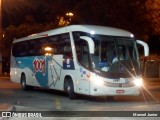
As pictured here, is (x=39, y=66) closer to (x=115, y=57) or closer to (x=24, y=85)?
(x=24, y=85)

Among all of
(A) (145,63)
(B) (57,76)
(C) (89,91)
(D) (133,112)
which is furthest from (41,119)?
(A) (145,63)

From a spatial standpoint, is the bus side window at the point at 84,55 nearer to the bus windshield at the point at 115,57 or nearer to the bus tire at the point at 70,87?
the bus windshield at the point at 115,57

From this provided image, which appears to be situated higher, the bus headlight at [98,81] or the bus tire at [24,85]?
the bus headlight at [98,81]

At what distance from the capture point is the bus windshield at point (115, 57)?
21.6 m

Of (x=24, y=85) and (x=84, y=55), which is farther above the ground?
(x=84, y=55)

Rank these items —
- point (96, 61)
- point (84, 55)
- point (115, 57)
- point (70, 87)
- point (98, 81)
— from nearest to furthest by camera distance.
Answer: point (98, 81) < point (96, 61) < point (115, 57) < point (84, 55) < point (70, 87)

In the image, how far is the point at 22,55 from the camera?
102ft

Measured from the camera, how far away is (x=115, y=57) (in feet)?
72.0

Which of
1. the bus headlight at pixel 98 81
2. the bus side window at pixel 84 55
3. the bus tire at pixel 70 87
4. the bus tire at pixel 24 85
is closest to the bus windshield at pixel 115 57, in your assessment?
the bus headlight at pixel 98 81

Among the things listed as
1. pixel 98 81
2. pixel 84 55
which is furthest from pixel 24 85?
pixel 98 81

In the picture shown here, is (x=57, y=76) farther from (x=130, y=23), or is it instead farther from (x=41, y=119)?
(x=130, y=23)

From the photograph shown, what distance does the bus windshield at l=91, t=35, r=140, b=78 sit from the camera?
21609mm

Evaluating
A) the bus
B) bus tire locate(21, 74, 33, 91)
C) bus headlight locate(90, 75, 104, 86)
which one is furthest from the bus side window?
bus tire locate(21, 74, 33, 91)

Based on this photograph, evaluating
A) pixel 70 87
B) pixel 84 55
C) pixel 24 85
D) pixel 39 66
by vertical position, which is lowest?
pixel 24 85
